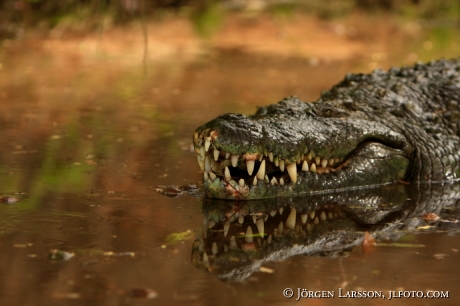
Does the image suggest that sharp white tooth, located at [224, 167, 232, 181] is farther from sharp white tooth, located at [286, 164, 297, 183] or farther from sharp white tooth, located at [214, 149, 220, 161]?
sharp white tooth, located at [286, 164, 297, 183]

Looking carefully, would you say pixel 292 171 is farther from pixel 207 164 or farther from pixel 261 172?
pixel 207 164

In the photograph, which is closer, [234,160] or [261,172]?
[234,160]

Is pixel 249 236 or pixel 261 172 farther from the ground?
pixel 261 172

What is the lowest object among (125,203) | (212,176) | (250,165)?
(125,203)

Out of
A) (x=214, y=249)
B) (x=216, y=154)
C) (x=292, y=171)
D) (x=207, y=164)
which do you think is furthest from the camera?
(x=292, y=171)

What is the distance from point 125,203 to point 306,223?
104 centimetres

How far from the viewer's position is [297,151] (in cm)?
455

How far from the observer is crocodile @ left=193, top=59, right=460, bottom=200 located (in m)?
4.43

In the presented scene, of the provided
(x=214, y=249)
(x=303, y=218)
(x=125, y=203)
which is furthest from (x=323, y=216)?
(x=125, y=203)

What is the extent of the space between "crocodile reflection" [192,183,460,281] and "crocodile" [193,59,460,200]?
11 cm

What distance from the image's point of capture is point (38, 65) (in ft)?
31.3

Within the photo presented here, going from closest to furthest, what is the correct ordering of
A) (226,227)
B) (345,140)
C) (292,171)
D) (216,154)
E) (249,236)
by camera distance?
(249,236) < (226,227) < (216,154) < (292,171) < (345,140)

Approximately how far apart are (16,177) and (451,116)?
311cm

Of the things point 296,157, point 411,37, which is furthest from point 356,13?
point 296,157
